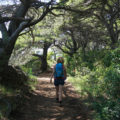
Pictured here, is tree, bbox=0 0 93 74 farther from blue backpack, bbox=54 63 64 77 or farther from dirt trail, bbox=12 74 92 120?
blue backpack, bbox=54 63 64 77

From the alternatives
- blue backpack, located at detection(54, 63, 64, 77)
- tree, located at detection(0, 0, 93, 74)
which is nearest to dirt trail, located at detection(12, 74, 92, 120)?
blue backpack, located at detection(54, 63, 64, 77)

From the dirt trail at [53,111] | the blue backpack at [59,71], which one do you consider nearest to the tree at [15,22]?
the dirt trail at [53,111]

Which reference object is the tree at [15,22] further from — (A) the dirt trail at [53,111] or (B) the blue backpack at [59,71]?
(B) the blue backpack at [59,71]

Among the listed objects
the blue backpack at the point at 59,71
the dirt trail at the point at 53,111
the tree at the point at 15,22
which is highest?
the tree at the point at 15,22

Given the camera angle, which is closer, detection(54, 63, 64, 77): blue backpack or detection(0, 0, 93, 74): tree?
detection(0, 0, 93, 74): tree

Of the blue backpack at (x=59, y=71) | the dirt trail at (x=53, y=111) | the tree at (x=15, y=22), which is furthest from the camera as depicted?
the blue backpack at (x=59, y=71)

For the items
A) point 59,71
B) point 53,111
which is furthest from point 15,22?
point 53,111

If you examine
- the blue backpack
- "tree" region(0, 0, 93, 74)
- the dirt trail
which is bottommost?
the dirt trail

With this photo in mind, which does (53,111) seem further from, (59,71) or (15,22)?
(15,22)

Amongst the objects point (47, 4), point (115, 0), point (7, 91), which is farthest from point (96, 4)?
point (7, 91)

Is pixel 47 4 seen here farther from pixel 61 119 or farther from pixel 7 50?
pixel 61 119

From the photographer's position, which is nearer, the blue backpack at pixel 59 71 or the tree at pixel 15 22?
the tree at pixel 15 22

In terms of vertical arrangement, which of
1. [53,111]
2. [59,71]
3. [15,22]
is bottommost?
[53,111]

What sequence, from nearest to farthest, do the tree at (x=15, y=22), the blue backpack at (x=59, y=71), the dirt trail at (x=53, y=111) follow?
1. the dirt trail at (x=53, y=111)
2. the tree at (x=15, y=22)
3. the blue backpack at (x=59, y=71)
